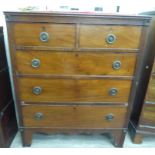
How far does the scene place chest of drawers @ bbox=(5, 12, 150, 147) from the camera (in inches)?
39.3

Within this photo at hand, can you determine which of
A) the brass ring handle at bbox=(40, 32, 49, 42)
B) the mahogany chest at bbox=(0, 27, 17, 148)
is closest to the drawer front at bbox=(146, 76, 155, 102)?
the brass ring handle at bbox=(40, 32, 49, 42)

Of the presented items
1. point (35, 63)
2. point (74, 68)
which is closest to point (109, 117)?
point (74, 68)

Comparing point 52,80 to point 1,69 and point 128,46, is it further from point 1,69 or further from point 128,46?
point 128,46

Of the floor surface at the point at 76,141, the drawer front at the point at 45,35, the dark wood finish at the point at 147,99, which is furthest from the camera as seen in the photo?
the floor surface at the point at 76,141

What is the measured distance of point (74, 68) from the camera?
1.10 metres

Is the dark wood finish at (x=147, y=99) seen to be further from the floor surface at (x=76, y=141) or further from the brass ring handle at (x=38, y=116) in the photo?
the brass ring handle at (x=38, y=116)

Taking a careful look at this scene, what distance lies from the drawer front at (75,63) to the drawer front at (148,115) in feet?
1.29

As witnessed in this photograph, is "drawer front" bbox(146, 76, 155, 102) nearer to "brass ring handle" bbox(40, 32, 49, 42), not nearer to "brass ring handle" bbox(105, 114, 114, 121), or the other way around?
"brass ring handle" bbox(105, 114, 114, 121)

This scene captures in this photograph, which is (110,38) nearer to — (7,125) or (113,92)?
(113,92)

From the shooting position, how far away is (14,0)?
4.75 ft

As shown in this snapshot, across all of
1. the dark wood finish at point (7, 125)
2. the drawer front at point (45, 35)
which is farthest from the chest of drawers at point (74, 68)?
the dark wood finish at point (7, 125)

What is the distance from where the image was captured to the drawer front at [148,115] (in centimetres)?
130

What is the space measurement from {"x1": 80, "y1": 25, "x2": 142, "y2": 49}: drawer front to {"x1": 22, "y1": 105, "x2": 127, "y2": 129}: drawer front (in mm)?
495

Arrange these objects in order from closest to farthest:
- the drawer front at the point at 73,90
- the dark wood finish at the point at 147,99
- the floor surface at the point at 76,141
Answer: the drawer front at the point at 73,90 → the dark wood finish at the point at 147,99 → the floor surface at the point at 76,141
